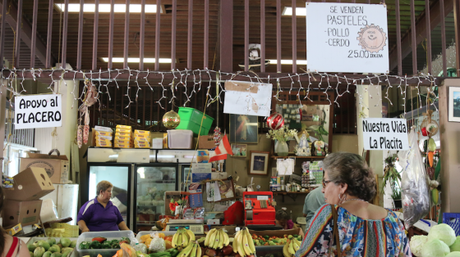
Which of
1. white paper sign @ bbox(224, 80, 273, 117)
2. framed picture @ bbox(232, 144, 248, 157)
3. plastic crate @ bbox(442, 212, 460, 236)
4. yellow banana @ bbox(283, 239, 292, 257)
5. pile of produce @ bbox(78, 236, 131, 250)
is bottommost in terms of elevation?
yellow banana @ bbox(283, 239, 292, 257)

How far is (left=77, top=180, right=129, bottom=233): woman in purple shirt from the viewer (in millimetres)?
4668

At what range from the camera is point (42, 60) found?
7297mm

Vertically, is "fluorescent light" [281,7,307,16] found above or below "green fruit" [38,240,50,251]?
above

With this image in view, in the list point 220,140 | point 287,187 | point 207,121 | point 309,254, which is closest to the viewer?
point 309,254

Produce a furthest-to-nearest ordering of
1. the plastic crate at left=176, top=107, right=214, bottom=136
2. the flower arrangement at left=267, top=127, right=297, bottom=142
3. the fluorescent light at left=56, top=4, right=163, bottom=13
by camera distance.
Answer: the plastic crate at left=176, top=107, right=214, bottom=136 → the flower arrangement at left=267, top=127, right=297, bottom=142 → the fluorescent light at left=56, top=4, right=163, bottom=13

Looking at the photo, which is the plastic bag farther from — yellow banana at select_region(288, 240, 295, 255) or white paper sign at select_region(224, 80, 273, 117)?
white paper sign at select_region(224, 80, 273, 117)

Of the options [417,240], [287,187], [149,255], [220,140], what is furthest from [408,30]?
[149,255]

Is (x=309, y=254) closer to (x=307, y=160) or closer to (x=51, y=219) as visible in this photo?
(x=51, y=219)

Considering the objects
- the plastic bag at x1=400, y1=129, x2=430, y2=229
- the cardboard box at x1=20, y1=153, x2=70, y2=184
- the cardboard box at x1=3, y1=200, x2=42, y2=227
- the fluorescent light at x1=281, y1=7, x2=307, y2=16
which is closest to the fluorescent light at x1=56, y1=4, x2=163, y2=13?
→ the fluorescent light at x1=281, y1=7, x2=307, y2=16

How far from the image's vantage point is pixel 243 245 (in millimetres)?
3338

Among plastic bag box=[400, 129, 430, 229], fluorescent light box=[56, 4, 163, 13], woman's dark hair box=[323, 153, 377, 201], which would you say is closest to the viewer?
woman's dark hair box=[323, 153, 377, 201]

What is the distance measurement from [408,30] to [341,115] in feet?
6.86

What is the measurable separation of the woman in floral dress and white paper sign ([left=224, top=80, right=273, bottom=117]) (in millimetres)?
Result: 1428

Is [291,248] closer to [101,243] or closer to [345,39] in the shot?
[101,243]
